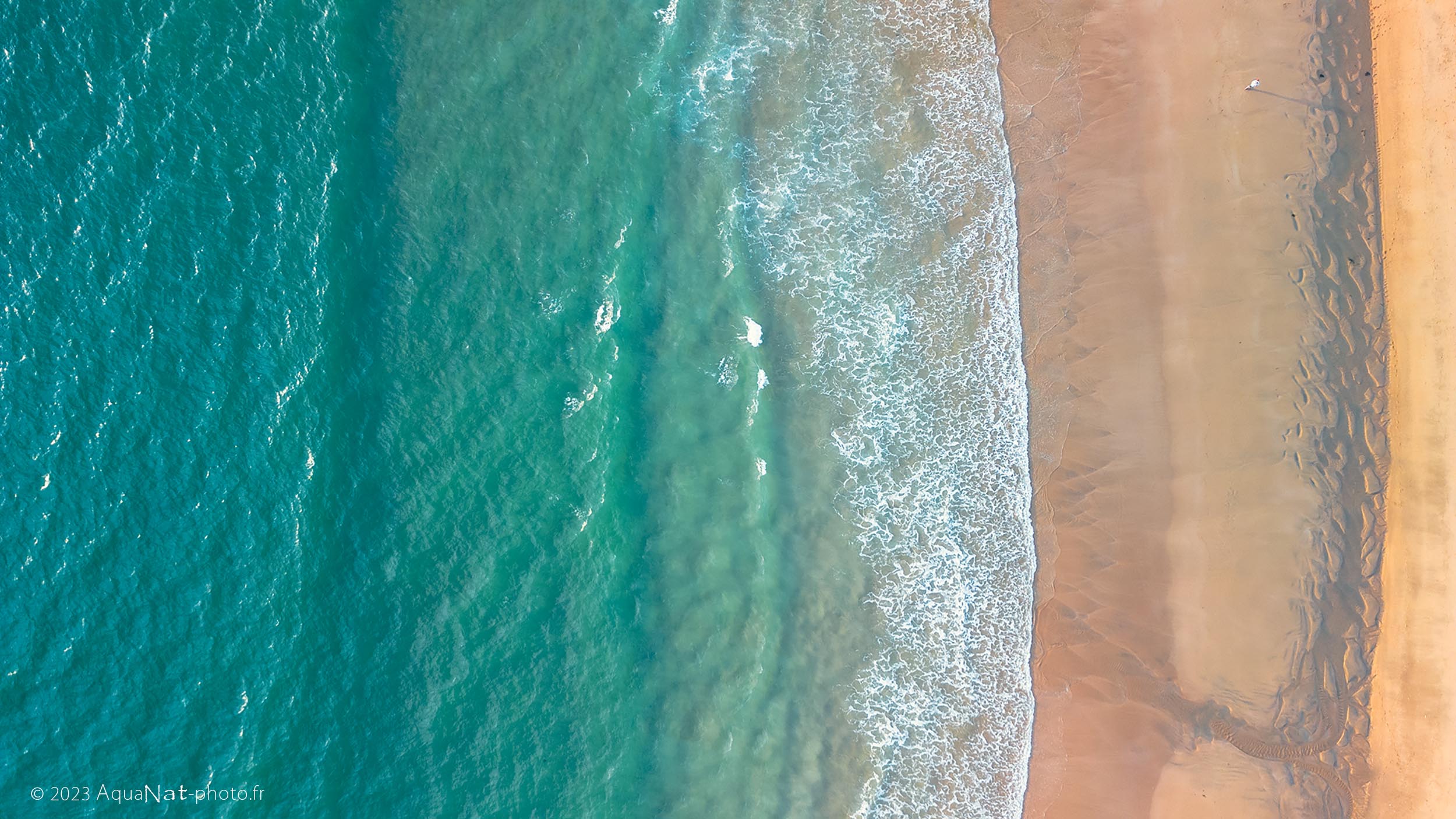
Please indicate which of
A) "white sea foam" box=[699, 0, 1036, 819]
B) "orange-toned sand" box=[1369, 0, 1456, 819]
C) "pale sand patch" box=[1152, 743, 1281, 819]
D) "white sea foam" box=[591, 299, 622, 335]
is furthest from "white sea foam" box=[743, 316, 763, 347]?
"orange-toned sand" box=[1369, 0, 1456, 819]

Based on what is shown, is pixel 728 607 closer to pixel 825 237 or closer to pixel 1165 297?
pixel 825 237

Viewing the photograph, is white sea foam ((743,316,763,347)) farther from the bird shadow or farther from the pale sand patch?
the pale sand patch

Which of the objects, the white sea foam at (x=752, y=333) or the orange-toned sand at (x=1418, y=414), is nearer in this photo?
the orange-toned sand at (x=1418, y=414)

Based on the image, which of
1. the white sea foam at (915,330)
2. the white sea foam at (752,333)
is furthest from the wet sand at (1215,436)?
the white sea foam at (752,333)

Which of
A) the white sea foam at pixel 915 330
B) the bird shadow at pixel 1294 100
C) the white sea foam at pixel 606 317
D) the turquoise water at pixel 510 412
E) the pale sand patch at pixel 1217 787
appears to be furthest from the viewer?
the white sea foam at pixel 606 317

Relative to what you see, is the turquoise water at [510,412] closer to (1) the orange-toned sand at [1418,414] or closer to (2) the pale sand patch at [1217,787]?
(2) the pale sand patch at [1217,787]

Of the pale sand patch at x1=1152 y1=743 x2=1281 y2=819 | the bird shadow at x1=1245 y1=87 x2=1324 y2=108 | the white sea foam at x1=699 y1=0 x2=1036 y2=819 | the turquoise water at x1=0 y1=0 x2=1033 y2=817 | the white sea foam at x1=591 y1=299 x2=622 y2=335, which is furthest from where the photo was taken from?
the white sea foam at x1=591 y1=299 x2=622 y2=335

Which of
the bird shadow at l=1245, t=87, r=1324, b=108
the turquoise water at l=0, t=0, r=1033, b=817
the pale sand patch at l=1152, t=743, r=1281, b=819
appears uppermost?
the bird shadow at l=1245, t=87, r=1324, b=108
